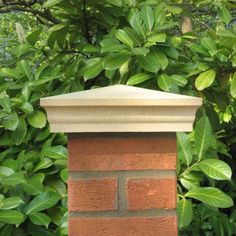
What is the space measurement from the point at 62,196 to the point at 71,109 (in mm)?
882

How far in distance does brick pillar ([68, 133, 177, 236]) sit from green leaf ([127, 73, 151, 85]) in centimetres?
95

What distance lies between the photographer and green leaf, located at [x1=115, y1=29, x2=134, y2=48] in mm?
2361

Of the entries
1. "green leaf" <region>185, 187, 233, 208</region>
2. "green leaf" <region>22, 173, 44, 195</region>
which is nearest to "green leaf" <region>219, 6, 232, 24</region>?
"green leaf" <region>185, 187, 233, 208</region>

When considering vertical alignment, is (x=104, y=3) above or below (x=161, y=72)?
above

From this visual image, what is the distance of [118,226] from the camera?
A: 1.38 metres

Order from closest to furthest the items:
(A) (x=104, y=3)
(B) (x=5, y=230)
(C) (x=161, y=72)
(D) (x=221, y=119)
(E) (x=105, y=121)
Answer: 1. (E) (x=105, y=121)
2. (B) (x=5, y=230)
3. (C) (x=161, y=72)
4. (A) (x=104, y=3)
5. (D) (x=221, y=119)

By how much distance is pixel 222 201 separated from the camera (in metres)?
1.86

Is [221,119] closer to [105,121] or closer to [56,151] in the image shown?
[56,151]

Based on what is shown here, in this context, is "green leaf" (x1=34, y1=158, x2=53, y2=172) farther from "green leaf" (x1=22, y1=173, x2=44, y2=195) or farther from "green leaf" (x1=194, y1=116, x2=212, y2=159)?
"green leaf" (x1=194, y1=116, x2=212, y2=159)

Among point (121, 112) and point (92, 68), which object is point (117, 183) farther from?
point (92, 68)

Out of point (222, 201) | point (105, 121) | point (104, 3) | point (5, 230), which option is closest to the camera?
point (105, 121)

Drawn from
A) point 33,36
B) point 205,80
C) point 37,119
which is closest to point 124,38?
point 205,80

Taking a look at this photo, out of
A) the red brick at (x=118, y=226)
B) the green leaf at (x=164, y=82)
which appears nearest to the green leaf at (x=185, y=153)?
the green leaf at (x=164, y=82)

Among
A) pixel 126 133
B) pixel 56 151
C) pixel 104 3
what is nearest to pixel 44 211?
pixel 56 151
